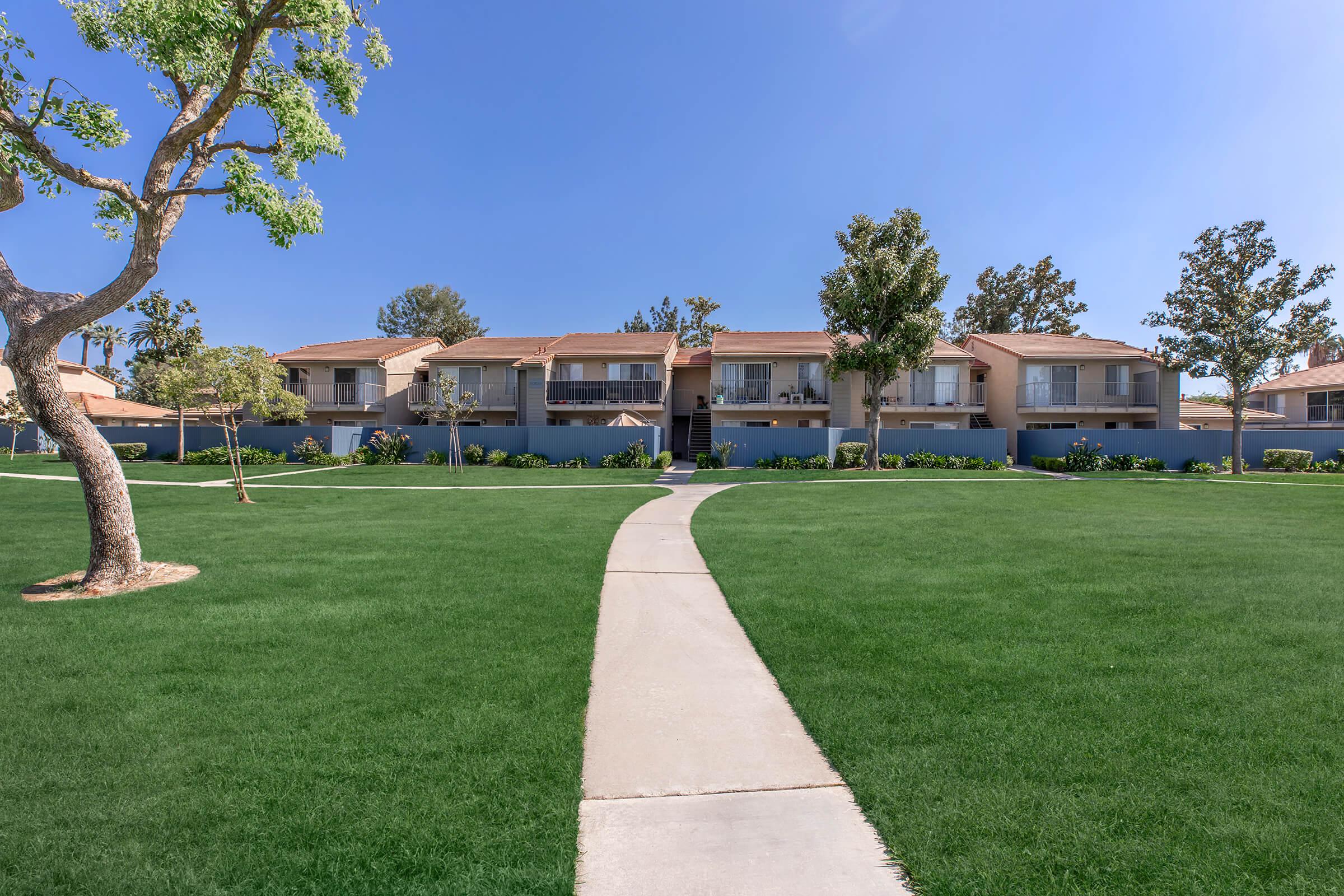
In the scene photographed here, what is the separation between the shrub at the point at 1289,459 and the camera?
2877cm

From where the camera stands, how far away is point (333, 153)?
8477 mm

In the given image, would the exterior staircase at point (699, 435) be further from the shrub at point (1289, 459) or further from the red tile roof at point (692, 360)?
the shrub at point (1289, 459)

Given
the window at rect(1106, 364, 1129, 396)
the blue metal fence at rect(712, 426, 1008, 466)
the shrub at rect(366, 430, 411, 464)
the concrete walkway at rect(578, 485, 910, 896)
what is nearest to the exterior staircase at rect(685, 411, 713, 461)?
the blue metal fence at rect(712, 426, 1008, 466)

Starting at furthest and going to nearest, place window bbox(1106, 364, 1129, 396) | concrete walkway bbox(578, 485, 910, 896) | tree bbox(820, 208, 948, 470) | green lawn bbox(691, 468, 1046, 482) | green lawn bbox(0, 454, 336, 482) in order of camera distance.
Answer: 1. window bbox(1106, 364, 1129, 396)
2. tree bbox(820, 208, 948, 470)
3. green lawn bbox(691, 468, 1046, 482)
4. green lawn bbox(0, 454, 336, 482)
5. concrete walkway bbox(578, 485, 910, 896)

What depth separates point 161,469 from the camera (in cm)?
2622

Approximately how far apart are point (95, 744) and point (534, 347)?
115 ft

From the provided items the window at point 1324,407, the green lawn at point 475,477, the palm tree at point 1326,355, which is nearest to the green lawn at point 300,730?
the green lawn at point 475,477

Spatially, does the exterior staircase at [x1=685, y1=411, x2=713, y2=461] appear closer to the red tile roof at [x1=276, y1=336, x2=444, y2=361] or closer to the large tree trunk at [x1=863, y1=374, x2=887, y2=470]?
the large tree trunk at [x1=863, y1=374, x2=887, y2=470]

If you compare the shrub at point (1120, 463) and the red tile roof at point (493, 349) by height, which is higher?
the red tile roof at point (493, 349)

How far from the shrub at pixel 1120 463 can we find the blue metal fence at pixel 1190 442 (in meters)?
0.47

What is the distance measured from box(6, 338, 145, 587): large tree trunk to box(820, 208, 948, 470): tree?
2385 cm

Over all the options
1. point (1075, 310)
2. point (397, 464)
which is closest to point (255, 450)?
point (397, 464)

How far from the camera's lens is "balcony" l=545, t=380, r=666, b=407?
34.2 metres

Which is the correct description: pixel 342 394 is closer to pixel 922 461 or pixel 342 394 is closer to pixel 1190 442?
pixel 922 461
